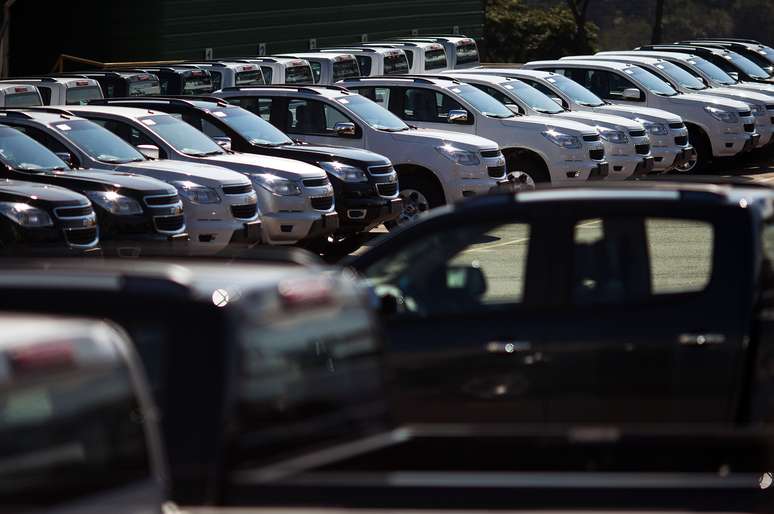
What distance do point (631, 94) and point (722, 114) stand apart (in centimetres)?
192

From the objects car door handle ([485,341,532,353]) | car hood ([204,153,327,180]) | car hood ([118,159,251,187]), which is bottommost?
car hood ([204,153,327,180])

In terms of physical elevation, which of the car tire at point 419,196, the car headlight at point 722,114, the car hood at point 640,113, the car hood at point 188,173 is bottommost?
the car tire at point 419,196

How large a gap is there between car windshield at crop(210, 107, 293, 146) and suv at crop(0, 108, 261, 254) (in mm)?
1786

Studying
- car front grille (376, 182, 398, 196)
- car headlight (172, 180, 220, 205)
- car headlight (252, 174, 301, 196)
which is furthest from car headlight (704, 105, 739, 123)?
car headlight (172, 180, 220, 205)

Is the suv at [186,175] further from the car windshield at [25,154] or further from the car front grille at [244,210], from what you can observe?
the car windshield at [25,154]

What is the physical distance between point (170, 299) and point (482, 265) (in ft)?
11.0

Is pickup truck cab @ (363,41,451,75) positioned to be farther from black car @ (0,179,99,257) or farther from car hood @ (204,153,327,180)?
black car @ (0,179,99,257)

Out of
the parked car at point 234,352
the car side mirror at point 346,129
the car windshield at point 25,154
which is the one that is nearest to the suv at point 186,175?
the car windshield at point 25,154

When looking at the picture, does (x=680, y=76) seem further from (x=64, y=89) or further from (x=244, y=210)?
(x=244, y=210)

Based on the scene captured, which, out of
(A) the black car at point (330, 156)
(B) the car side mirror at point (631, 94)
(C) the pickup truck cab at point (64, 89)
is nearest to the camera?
(A) the black car at point (330, 156)

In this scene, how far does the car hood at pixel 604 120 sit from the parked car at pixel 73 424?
806 inches

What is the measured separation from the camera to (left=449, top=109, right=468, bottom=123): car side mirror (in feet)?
70.3

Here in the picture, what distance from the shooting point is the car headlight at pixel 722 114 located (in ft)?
91.8

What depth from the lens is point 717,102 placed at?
28484 millimetres
